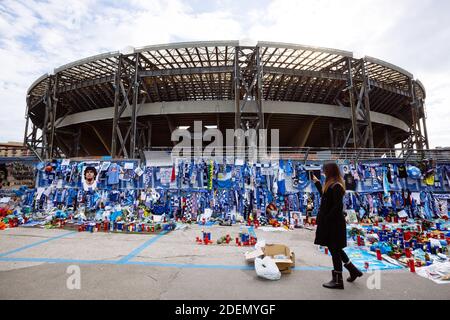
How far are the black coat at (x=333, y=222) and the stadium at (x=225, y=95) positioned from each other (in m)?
12.9

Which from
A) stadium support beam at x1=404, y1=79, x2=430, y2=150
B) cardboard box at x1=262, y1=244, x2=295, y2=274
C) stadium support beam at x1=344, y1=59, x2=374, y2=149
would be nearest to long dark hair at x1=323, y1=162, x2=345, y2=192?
cardboard box at x1=262, y1=244, x2=295, y2=274

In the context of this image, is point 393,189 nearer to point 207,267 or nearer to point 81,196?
point 207,267

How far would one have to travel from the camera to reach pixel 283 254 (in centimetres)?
411

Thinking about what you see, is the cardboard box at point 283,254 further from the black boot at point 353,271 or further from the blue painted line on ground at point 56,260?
the blue painted line on ground at point 56,260

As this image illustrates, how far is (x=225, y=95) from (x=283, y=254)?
1901cm

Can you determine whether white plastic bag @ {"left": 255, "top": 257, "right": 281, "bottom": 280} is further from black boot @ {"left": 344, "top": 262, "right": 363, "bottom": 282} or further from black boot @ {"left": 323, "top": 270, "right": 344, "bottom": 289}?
black boot @ {"left": 344, "top": 262, "right": 363, "bottom": 282}

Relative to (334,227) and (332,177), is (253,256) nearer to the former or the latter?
(334,227)

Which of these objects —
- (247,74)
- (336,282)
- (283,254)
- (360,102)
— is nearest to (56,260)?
(283,254)

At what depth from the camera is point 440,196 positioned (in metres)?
8.70

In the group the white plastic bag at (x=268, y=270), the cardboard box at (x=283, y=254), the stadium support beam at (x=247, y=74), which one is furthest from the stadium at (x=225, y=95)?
the white plastic bag at (x=268, y=270)

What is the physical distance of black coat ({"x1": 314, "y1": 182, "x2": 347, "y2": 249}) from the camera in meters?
3.00

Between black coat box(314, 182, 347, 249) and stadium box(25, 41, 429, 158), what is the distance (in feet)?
42.5

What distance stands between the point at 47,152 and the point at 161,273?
22.1m

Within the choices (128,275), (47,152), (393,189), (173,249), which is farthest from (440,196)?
(47,152)
